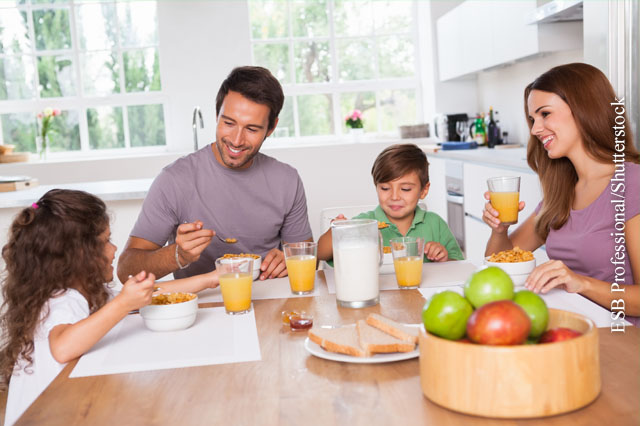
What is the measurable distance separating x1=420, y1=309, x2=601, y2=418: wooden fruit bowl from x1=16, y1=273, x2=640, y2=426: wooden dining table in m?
0.02

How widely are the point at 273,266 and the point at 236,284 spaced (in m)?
0.43

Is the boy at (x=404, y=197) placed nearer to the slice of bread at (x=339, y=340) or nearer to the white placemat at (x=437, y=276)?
the white placemat at (x=437, y=276)

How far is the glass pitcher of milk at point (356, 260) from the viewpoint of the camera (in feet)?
4.88

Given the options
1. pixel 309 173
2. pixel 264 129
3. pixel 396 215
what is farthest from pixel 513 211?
pixel 309 173

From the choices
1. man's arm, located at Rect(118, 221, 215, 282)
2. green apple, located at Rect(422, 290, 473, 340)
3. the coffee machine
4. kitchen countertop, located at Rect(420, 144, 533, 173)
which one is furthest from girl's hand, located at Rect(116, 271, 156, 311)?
the coffee machine

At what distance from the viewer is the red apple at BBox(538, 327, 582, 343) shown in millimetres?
907

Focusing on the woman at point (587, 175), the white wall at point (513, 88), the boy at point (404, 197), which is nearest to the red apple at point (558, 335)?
the woman at point (587, 175)

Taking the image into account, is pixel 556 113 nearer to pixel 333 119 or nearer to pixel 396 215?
pixel 396 215

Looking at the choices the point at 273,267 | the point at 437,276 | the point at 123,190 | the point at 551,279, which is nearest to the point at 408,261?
the point at 437,276

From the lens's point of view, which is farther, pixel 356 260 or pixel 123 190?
pixel 123 190

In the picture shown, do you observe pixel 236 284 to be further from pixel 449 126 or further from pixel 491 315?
pixel 449 126

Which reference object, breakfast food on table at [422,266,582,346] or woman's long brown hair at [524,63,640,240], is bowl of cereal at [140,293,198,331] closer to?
breakfast food on table at [422,266,582,346]

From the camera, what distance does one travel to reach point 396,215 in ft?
7.85

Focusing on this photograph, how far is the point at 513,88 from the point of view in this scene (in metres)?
5.30
